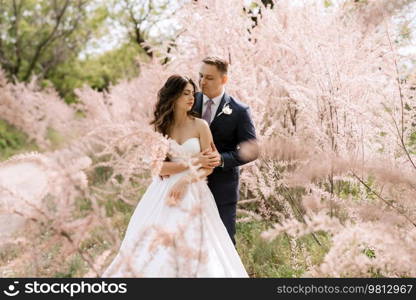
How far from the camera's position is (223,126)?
3605mm

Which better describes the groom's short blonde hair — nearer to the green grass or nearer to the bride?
the bride

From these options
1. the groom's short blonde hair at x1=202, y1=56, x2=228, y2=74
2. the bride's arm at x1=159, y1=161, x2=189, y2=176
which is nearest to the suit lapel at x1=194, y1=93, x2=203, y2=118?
the groom's short blonde hair at x1=202, y1=56, x2=228, y2=74

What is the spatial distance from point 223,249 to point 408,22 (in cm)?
213

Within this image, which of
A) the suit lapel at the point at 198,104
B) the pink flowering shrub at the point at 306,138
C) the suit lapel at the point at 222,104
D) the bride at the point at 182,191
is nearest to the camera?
the pink flowering shrub at the point at 306,138

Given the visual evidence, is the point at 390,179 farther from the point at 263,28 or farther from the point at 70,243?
the point at 263,28

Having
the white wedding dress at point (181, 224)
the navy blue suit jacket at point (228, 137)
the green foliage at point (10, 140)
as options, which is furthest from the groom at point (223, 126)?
the green foliage at point (10, 140)

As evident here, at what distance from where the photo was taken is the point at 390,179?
1.88m

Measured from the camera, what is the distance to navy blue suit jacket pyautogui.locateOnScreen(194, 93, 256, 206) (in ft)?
11.7

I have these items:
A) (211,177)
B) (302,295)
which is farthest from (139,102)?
(302,295)

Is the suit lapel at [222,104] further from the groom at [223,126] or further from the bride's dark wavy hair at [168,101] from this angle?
the bride's dark wavy hair at [168,101]

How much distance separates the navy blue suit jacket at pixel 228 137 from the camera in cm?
357

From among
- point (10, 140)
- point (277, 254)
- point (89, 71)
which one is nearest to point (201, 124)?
point (277, 254)

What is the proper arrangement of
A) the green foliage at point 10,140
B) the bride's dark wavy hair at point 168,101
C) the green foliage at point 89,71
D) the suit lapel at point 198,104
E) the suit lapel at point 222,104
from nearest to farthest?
the bride's dark wavy hair at point 168,101 → the suit lapel at point 222,104 → the suit lapel at point 198,104 → the green foliage at point 10,140 → the green foliage at point 89,71

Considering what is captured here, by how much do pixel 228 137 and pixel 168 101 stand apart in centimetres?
54
